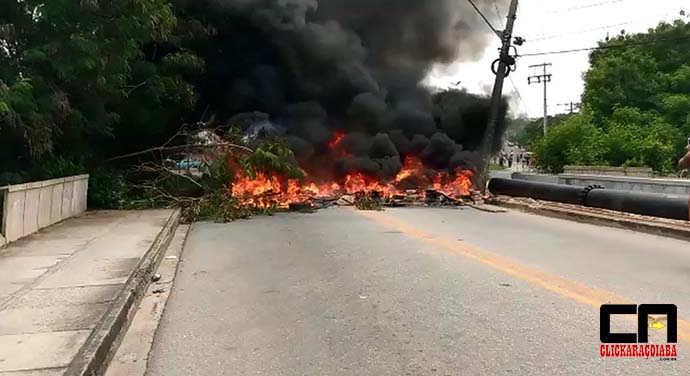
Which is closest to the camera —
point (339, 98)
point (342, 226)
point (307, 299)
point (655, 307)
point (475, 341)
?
point (475, 341)

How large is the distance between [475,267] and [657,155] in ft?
83.8

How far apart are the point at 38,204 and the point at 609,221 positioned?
10.3m

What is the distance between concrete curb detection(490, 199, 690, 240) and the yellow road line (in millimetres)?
3745

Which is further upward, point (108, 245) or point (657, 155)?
point (657, 155)

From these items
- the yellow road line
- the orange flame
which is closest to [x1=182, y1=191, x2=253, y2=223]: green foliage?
the orange flame

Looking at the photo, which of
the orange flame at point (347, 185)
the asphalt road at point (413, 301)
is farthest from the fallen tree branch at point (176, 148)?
the asphalt road at point (413, 301)

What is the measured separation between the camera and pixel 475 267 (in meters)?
7.54

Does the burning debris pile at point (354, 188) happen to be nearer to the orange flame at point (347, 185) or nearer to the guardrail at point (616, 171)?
the orange flame at point (347, 185)

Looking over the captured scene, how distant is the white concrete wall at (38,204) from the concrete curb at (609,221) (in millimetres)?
10226

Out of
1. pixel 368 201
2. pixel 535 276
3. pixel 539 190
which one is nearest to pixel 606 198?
pixel 539 190

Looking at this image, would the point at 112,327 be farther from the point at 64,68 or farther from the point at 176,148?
the point at 176,148

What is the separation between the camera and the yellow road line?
5.77m

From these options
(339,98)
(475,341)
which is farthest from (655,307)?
(339,98)

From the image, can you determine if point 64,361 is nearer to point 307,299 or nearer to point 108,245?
point 307,299
